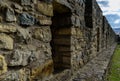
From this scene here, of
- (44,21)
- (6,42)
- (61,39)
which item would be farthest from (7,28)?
(61,39)

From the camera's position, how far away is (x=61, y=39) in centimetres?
424

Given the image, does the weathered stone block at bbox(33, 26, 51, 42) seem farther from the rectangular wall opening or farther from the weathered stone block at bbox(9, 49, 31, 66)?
the rectangular wall opening

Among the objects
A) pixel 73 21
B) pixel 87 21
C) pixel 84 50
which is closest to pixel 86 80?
pixel 73 21

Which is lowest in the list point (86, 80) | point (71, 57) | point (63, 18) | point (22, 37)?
point (86, 80)

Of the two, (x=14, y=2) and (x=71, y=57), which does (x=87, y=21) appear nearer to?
(x=71, y=57)

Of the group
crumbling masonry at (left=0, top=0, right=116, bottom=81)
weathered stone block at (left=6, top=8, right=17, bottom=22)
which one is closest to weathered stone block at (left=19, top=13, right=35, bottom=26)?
crumbling masonry at (left=0, top=0, right=116, bottom=81)

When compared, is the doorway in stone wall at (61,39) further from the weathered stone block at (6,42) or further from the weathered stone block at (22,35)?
the weathered stone block at (6,42)

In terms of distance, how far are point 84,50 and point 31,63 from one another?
311 centimetres

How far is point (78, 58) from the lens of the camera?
485cm

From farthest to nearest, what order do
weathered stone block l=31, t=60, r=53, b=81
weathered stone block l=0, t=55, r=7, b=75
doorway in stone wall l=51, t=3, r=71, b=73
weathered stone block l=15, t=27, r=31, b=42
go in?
doorway in stone wall l=51, t=3, r=71, b=73
weathered stone block l=31, t=60, r=53, b=81
weathered stone block l=15, t=27, r=31, b=42
weathered stone block l=0, t=55, r=7, b=75

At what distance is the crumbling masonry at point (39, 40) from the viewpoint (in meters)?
2.08

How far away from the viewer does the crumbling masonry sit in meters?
2.08

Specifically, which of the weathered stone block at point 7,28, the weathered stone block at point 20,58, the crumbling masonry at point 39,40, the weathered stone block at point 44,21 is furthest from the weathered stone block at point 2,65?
the weathered stone block at point 44,21

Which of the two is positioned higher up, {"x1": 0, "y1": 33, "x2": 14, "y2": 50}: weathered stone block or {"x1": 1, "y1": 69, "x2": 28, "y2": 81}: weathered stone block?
{"x1": 0, "y1": 33, "x2": 14, "y2": 50}: weathered stone block
